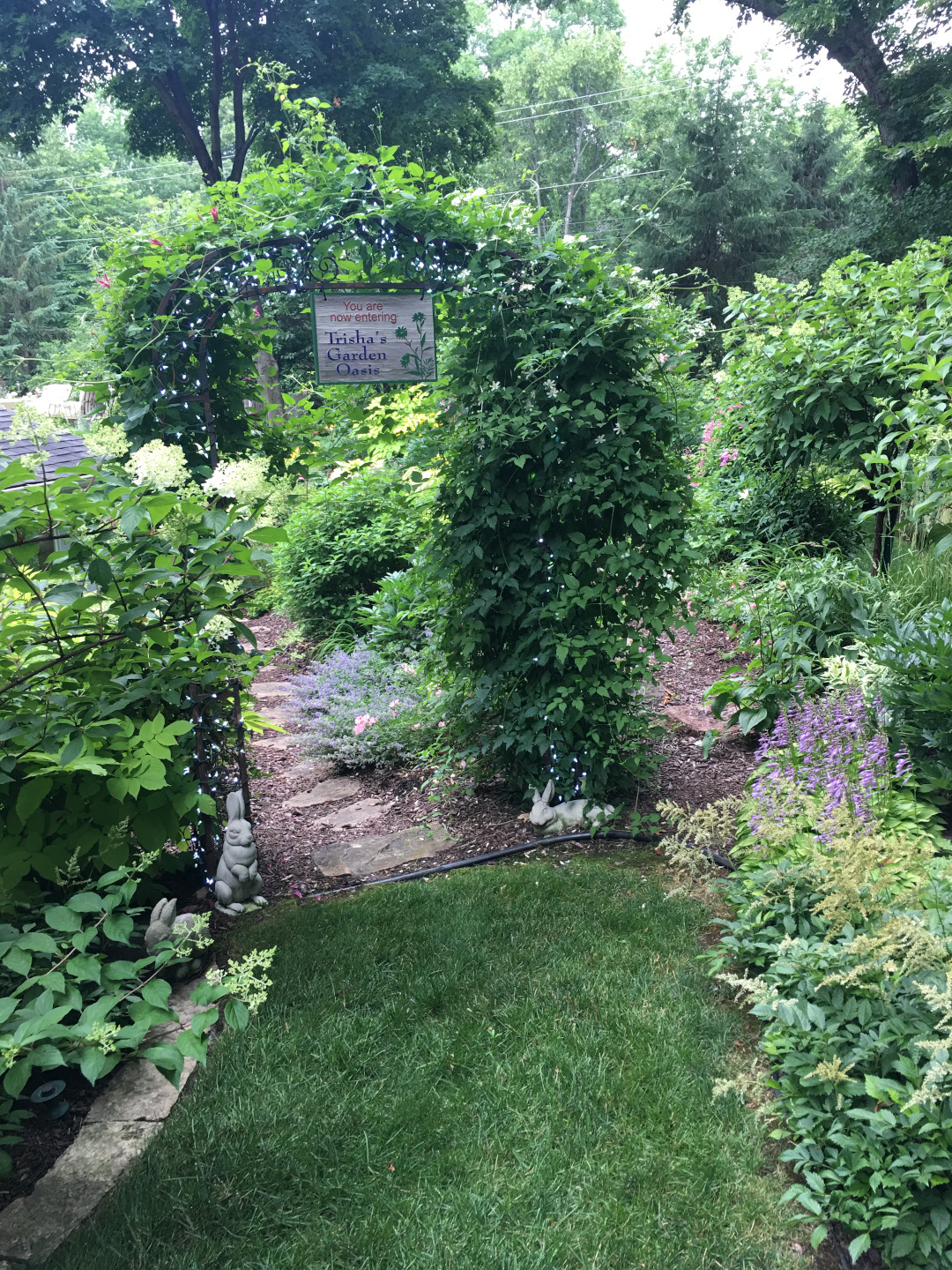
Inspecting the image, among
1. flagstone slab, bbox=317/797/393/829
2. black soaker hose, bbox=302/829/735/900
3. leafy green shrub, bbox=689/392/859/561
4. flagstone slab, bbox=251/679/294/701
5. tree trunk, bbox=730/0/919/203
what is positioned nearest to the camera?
→ black soaker hose, bbox=302/829/735/900

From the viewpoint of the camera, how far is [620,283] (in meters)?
3.16

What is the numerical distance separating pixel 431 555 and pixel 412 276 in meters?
1.16

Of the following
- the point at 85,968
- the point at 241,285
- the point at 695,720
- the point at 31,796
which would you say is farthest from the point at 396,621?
the point at 85,968

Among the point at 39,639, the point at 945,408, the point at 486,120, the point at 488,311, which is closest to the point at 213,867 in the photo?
the point at 39,639

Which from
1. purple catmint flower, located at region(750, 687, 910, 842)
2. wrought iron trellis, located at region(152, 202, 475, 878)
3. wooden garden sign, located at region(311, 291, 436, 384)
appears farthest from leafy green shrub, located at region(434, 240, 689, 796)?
purple catmint flower, located at region(750, 687, 910, 842)

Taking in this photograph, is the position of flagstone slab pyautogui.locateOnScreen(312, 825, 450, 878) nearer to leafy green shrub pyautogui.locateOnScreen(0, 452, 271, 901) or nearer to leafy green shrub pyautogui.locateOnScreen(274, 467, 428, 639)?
leafy green shrub pyautogui.locateOnScreen(0, 452, 271, 901)

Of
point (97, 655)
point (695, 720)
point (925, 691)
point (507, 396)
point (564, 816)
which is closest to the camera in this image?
point (97, 655)

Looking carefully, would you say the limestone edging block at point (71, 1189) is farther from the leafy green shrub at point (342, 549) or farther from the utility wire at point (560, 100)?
→ the utility wire at point (560, 100)

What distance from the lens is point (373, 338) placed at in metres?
3.32

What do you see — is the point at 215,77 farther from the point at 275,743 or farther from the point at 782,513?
the point at 275,743

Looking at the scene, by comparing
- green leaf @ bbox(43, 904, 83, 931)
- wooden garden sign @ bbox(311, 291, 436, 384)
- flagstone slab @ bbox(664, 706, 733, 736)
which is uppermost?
wooden garden sign @ bbox(311, 291, 436, 384)

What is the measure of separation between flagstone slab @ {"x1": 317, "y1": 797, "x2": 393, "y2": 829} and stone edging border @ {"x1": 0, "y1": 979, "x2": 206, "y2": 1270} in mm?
1596

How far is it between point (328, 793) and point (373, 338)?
2322 mm

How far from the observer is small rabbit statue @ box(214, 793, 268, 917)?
2.90m
